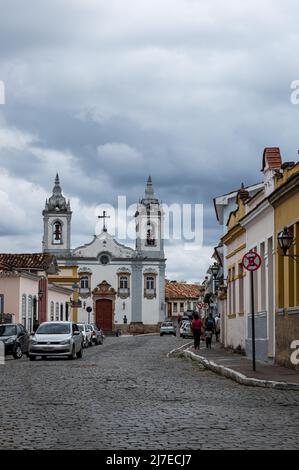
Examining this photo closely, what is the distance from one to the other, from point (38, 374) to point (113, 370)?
2597 mm

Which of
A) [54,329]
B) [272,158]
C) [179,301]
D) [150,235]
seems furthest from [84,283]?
[272,158]

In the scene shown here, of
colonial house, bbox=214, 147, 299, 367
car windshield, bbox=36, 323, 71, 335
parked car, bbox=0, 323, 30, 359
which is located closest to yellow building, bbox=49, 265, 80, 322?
parked car, bbox=0, 323, 30, 359

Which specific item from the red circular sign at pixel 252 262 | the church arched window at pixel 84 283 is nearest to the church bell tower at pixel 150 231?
the church arched window at pixel 84 283

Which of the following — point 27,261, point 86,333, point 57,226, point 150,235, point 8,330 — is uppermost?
point 57,226

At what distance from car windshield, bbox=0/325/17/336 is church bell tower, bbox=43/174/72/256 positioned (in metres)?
59.5

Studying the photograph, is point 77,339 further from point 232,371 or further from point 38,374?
point 232,371

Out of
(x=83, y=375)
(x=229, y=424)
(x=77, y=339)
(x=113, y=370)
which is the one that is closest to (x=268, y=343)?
(x=113, y=370)

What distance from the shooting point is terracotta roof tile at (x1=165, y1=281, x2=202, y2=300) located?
5684 inches

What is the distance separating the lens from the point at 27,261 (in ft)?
188

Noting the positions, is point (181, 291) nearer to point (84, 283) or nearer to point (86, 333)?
point (84, 283)

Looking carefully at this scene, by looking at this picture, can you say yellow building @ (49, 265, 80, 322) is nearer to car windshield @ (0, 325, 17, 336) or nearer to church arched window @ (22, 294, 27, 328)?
church arched window @ (22, 294, 27, 328)

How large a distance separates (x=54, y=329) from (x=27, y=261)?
26440 mm

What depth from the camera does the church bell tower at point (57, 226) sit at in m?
92.9

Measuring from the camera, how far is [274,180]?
24609mm
